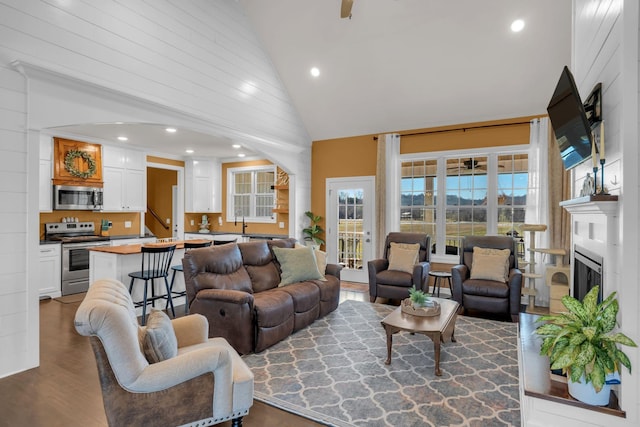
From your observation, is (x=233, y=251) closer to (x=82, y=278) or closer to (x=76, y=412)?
(x=76, y=412)

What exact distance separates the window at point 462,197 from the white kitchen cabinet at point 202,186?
4.52 meters

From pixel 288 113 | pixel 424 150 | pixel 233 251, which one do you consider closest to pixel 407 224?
pixel 424 150

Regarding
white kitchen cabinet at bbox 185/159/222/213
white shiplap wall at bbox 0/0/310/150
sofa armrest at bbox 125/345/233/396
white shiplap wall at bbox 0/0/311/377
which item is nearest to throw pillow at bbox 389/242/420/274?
white shiplap wall at bbox 0/0/310/150

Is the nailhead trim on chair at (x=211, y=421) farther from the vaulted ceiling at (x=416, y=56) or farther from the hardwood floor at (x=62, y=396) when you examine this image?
the vaulted ceiling at (x=416, y=56)

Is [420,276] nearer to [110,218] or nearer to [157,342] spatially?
[157,342]

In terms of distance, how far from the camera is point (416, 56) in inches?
199

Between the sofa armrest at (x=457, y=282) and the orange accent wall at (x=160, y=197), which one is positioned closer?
the sofa armrest at (x=457, y=282)

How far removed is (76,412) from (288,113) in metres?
5.35

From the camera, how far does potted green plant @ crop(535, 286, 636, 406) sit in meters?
1.66

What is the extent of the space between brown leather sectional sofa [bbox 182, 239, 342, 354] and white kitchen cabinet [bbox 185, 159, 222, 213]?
4.20 meters

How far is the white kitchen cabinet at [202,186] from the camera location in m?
8.11

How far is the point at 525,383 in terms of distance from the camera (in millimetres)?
2016

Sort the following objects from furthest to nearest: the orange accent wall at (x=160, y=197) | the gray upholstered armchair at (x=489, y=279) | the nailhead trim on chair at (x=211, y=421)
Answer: the orange accent wall at (x=160, y=197) < the gray upholstered armchair at (x=489, y=279) < the nailhead trim on chair at (x=211, y=421)

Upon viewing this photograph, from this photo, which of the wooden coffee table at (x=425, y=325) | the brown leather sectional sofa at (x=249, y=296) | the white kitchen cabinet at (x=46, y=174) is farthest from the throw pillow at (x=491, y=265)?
the white kitchen cabinet at (x=46, y=174)
